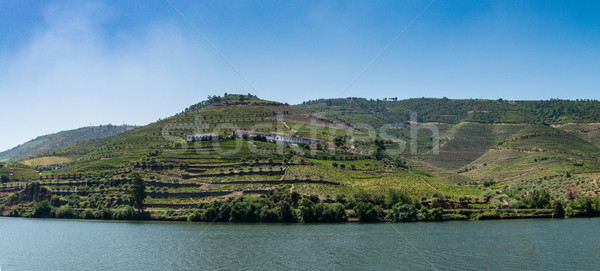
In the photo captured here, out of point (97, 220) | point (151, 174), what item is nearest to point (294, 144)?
point (151, 174)

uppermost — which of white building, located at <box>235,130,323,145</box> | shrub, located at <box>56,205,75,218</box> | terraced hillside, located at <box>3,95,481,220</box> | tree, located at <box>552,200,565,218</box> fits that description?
white building, located at <box>235,130,323,145</box>

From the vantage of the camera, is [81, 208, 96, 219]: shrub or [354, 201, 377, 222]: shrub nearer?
[354, 201, 377, 222]: shrub

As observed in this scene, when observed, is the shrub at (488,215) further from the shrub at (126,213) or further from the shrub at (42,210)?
the shrub at (42,210)

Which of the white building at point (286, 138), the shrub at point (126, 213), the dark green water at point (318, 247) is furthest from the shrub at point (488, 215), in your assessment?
the shrub at point (126, 213)

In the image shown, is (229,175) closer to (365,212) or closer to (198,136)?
(365,212)

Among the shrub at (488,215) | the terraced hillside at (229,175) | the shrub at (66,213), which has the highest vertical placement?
the terraced hillside at (229,175)

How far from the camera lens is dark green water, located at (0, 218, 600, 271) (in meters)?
37.5

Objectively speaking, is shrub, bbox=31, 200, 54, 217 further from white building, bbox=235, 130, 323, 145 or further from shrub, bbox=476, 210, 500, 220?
shrub, bbox=476, 210, 500, 220

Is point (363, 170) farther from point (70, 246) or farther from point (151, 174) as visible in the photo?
point (70, 246)

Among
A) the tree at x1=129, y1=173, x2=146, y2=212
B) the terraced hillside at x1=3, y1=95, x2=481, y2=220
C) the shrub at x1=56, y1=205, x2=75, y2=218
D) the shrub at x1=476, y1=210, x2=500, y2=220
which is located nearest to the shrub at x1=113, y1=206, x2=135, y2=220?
the tree at x1=129, y1=173, x2=146, y2=212

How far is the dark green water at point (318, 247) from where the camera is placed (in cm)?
3747

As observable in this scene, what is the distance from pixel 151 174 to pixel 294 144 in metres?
42.0

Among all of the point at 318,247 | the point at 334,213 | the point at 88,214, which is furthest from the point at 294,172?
the point at 88,214

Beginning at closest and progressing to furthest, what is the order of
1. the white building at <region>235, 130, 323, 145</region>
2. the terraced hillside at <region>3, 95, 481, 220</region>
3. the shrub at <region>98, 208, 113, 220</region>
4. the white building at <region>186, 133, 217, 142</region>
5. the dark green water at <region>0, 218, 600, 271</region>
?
the dark green water at <region>0, 218, 600, 271</region> → the terraced hillside at <region>3, 95, 481, 220</region> → the shrub at <region>98, 208, 113, 220</region> → the white building at <region>235, 130, 323, 145</region> → the white building at <region>186, 133, 217, 142</region>
